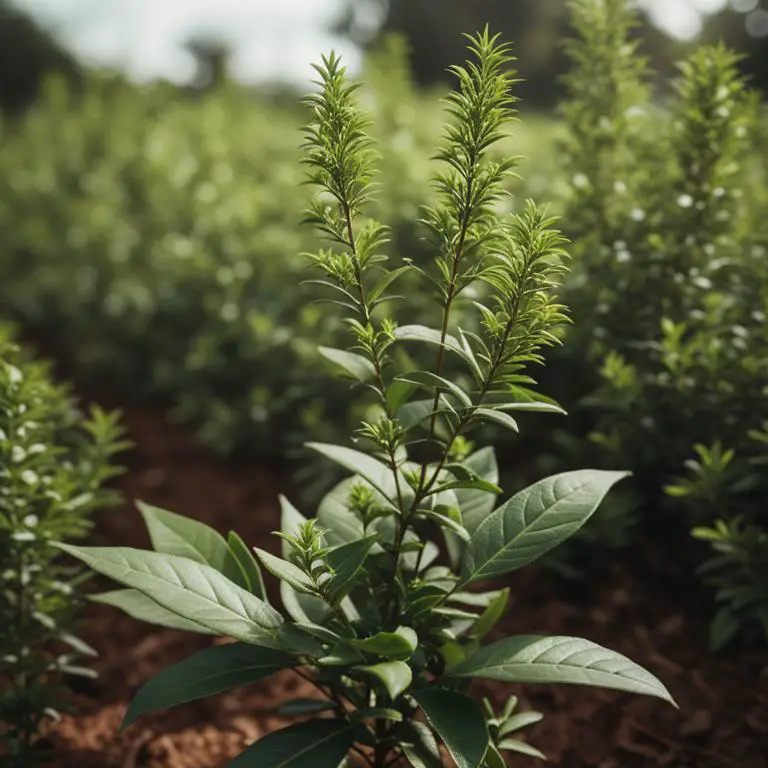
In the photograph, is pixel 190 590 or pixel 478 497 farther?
pixel 478 497

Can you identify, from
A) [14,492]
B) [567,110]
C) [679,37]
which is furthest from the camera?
[679,37]

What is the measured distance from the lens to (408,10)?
46.9 ft

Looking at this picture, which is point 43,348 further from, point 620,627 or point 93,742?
point 620,627

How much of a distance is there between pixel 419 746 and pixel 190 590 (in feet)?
1.97

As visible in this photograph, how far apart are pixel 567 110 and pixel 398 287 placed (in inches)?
44.7

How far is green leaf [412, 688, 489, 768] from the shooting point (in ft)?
5.29

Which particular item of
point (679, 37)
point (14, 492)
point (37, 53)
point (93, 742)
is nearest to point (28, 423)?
point (14, 492)

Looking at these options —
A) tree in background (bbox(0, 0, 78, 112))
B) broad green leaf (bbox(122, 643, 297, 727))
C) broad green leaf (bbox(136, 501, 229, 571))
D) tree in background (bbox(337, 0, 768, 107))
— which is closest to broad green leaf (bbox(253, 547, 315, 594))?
broad green leaf (bbox(122, 643, 297, 727))

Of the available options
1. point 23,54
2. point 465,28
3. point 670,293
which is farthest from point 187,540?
point 23,54

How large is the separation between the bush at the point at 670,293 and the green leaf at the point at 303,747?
125cm

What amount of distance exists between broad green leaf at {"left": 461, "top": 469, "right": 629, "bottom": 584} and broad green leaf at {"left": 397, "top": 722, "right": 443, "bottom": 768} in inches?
13.4

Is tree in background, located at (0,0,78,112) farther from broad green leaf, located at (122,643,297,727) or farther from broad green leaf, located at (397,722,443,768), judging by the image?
broad green leaf, located at (397,722,443,768)

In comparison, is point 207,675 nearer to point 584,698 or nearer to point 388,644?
point 388,644

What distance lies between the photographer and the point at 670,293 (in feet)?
9.73
